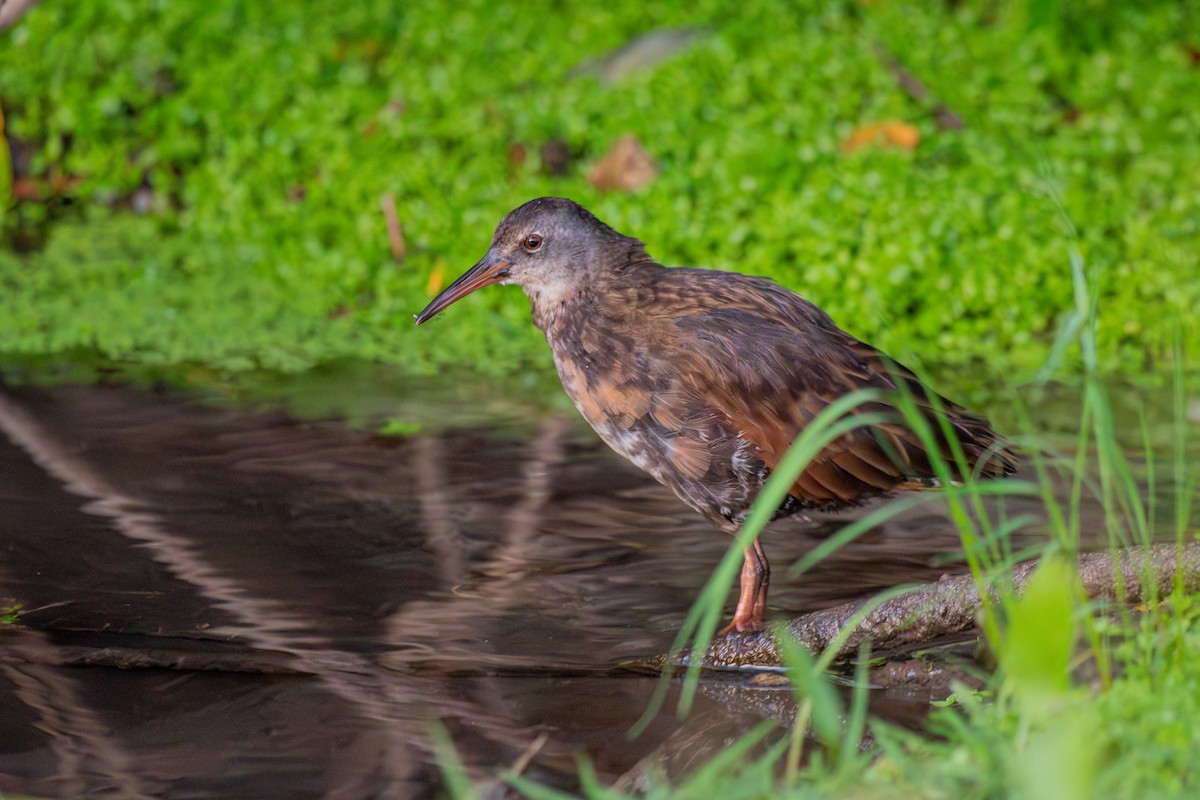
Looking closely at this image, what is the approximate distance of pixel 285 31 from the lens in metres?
9.54

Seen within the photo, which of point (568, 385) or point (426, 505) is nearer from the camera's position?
point (568, 385)

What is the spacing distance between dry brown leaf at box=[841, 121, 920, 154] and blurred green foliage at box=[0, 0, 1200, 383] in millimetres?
72

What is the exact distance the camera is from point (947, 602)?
390 centimetres

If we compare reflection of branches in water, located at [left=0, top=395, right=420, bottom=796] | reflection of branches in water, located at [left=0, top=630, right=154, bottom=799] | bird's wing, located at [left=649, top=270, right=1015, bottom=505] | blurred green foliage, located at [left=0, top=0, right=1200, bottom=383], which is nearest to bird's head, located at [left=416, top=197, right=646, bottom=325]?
bird's wing, located at [left=649, top=270, right=1015, bottom=505]

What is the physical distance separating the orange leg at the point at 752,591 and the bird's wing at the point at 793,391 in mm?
239

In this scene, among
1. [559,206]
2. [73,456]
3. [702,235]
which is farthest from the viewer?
[702,235]

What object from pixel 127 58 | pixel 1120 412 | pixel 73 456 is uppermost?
pixel 127 58

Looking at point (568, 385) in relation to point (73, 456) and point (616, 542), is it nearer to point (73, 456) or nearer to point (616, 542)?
point (616, 542)

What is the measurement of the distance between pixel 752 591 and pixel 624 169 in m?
3.96

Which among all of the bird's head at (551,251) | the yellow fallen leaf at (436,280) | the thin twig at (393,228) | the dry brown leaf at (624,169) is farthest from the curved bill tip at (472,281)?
the dry brown leaf at (624,169)

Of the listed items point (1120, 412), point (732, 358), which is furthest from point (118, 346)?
point (1120, 412)

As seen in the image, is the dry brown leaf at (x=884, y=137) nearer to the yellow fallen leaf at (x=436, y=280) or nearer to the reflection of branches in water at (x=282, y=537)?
the yellow fallen leaf at (x=436, y=280)

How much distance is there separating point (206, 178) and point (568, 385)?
4.74m

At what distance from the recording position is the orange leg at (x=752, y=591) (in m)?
4.43
